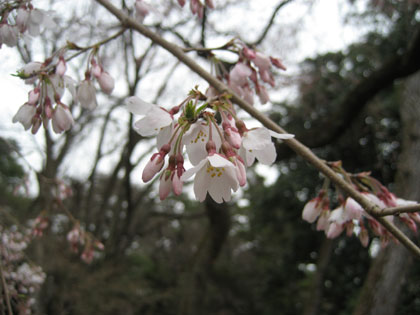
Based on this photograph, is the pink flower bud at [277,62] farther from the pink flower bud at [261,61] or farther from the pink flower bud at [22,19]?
the pink flower bud at [22,19]

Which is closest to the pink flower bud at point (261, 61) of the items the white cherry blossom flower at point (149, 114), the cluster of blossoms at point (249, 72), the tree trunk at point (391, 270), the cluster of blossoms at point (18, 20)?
the cluster of blossoms at point (249, 72)

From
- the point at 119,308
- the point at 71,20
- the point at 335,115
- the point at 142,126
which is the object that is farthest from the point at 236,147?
the point at 119,308

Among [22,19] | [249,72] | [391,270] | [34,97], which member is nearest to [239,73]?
[249,72]

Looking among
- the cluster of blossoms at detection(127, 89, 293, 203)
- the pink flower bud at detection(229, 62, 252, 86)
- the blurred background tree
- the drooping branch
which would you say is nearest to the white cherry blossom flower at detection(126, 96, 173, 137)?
the cluster of blossoms at detection(127, 89, 293, 203)

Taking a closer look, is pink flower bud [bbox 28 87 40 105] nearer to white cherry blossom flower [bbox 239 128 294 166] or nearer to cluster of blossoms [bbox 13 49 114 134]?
cluster of blossoms [bbox 13 49 114 134]

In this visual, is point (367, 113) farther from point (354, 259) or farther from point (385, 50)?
point (354, 259)

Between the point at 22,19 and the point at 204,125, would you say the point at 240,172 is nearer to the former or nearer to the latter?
the point at 204,125
